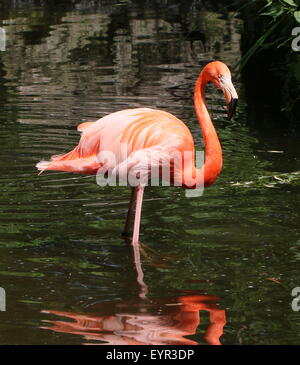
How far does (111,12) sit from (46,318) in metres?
11.3

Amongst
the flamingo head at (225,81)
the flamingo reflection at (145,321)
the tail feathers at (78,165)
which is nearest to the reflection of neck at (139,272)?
the flamingo reflection at (145,321)

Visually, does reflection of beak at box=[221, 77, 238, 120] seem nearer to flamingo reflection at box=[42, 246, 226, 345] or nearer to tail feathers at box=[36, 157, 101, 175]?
tail feathers at box=[36, 157, 101, 175]

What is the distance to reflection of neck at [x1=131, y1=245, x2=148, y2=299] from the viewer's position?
4437 millimetres

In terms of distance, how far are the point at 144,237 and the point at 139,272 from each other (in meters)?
0.56

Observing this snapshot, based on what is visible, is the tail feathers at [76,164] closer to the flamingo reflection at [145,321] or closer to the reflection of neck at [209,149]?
the reflection of neck at [209,149]

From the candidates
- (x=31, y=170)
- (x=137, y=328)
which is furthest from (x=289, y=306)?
(x=31, y=170)

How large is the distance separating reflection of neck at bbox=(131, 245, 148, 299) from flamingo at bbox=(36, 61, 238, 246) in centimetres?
5

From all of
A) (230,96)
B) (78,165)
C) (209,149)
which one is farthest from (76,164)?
(230,96)

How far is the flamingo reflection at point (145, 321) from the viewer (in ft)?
12.7

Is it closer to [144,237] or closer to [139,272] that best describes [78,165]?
[144,237]

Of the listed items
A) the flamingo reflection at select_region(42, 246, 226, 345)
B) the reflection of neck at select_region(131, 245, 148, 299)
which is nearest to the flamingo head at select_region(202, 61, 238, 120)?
the reflection of neck at select_region(131, 245, 148, 299)
